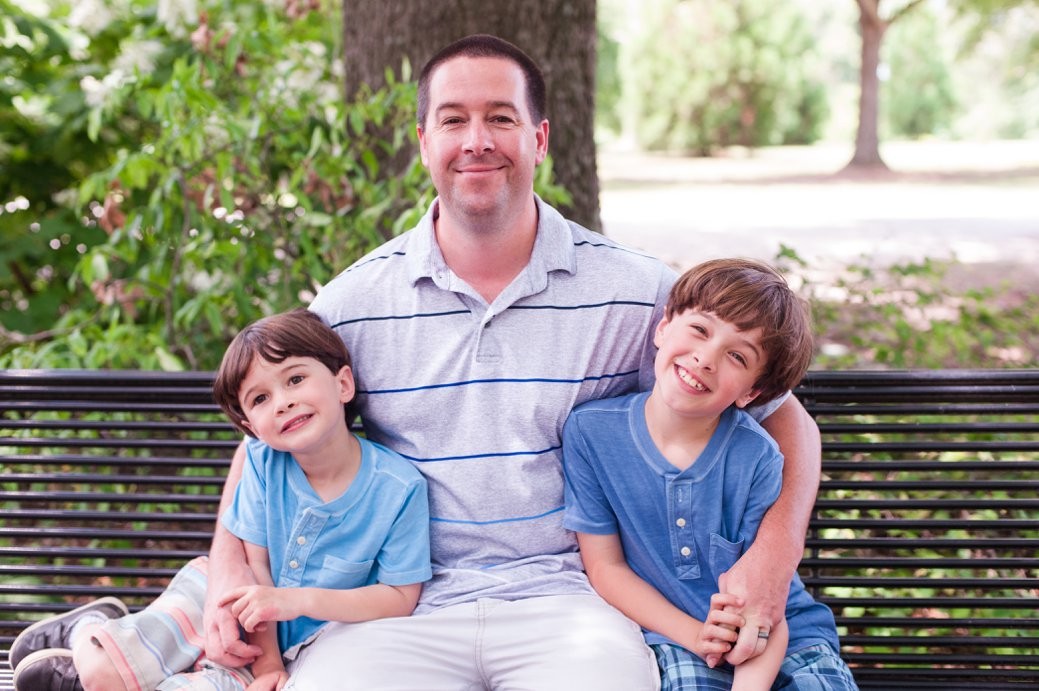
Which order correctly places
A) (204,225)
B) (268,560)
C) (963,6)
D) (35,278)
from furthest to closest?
(963,6) < (35,278) < (204,225) < (268,560)

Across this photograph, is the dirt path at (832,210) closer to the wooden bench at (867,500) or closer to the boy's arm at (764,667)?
the wooden bench at (867,500)

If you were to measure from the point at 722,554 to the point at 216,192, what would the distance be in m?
2.26

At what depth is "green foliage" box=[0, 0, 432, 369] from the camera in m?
3.50

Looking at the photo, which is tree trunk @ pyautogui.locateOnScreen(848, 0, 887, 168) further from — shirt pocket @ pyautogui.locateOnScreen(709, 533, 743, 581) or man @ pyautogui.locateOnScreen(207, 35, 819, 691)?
shirt pocket @ pyautogui.locateOnScreen(709, 533, 743, 581)

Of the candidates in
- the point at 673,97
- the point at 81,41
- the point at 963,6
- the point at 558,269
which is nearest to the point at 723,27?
the point at 673,97

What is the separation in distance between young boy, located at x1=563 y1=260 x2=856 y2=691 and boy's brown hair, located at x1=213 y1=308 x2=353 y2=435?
0.59 meters

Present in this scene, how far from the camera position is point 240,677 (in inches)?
90.7

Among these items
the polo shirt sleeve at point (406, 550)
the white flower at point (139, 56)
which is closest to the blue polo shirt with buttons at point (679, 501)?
the polo shirt sleeve at point (406, 550)

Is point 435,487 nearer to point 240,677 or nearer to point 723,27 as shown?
point 240,677

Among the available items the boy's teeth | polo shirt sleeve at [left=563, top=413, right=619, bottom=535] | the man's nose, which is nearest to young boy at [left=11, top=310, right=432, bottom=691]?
polo shirt sleeve at [left=563, top=413, right=619, bottom=535]

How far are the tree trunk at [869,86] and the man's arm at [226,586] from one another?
21.7m

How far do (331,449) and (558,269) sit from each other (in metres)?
0.70

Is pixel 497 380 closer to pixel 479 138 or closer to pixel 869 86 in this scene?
pixel 479 138

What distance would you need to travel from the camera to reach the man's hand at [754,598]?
2.17 m
